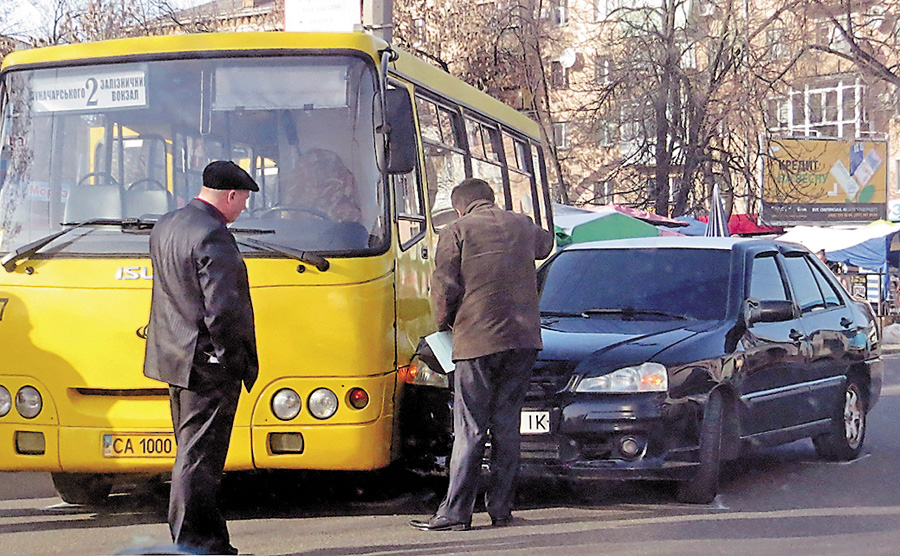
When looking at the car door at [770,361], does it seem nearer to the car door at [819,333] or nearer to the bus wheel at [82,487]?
the car door at [819,333]

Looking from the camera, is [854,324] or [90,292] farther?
[854,324]

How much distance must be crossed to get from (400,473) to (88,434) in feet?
8.84

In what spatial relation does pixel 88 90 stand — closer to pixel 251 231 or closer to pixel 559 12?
pixel 251 231

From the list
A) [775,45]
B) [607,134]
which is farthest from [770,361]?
[607,134]

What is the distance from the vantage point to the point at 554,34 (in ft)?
125

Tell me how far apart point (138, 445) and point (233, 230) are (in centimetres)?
123

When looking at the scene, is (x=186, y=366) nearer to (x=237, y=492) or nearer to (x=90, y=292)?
(x=90, y=292)

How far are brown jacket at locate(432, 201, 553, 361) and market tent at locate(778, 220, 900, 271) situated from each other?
98.9 ft

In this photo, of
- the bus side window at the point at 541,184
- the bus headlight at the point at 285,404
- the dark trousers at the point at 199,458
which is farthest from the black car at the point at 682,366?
the bus side window at the point at 541,184

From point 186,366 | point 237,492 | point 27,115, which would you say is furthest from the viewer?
point 237,492

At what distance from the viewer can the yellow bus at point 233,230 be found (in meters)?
7.15

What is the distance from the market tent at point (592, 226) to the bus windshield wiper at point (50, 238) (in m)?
13.1

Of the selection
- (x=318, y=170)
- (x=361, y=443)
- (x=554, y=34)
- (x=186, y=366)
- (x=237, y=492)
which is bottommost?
(x=237, y=492)

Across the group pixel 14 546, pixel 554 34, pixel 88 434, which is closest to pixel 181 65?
pixel 88 434
